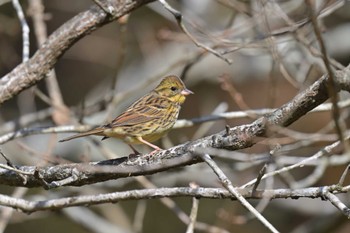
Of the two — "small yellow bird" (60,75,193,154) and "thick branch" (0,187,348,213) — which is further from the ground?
"small yellow bird" (60,75,193,154)

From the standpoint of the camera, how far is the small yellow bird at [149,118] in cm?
528

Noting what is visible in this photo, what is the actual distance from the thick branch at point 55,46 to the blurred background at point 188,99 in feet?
2.20

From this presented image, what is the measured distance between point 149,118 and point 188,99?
19.4ft

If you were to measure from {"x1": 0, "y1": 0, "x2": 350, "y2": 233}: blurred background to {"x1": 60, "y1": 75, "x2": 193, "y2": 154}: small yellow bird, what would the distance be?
17.9 inches

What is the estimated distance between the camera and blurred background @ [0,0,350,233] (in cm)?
682

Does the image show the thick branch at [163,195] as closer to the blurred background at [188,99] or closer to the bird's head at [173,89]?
the blurred background at [188,99]

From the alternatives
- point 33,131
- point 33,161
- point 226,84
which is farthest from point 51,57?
point 33,161

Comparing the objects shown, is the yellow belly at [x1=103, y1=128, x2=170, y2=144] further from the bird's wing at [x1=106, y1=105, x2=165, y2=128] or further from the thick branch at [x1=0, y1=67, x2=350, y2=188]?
the thick branch at [x1=0, y1=67, x2=350, y2=188]

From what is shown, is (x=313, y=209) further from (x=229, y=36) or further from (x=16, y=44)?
(x=16, y=44)

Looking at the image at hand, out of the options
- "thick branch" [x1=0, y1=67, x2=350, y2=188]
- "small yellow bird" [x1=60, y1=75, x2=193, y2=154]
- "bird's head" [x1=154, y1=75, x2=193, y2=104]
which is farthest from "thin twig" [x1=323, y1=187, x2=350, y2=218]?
"bird's head" [x1=154, y1=75, x2=193, y2=104]

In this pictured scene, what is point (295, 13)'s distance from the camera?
7.32 meters

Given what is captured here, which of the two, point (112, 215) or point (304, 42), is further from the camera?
point (112, 215)

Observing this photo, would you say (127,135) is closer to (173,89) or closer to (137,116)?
(137,116)

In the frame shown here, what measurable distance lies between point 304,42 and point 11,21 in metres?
4.67
